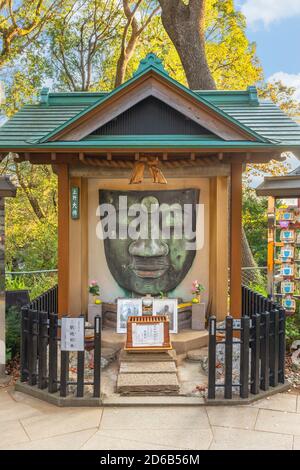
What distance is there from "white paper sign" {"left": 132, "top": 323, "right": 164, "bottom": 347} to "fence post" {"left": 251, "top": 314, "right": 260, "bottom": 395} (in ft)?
5.23

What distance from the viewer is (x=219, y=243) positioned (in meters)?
8.48

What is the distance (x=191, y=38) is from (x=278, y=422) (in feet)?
40.9

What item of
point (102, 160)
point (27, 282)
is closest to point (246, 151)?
point (102, 160)

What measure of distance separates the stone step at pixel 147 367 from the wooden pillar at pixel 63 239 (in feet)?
5.99

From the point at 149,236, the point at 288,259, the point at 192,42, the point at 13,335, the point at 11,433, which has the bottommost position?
the point at 11,433

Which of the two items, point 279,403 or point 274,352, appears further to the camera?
point 274,352

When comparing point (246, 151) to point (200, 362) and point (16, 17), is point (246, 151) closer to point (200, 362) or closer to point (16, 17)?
point (200, 362)

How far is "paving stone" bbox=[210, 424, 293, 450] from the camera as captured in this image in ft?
15.3

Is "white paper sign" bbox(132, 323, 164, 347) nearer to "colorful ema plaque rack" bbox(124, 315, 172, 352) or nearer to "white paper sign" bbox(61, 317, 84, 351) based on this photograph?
"colorful ema plaque rack" bbox(124, 315, 172, 352)

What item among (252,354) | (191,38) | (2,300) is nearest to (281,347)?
(252,354)

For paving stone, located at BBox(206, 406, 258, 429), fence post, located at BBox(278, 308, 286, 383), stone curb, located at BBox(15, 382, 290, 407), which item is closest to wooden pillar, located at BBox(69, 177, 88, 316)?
stone curb, located at BBox(15, 382, 290, 407)

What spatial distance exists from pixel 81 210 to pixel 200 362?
3672 millimetres

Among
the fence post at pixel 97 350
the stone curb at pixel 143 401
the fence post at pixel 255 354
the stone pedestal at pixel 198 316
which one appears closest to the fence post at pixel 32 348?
the stone curb at pixel 143 401

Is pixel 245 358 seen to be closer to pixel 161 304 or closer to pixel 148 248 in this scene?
pixel 161 304
